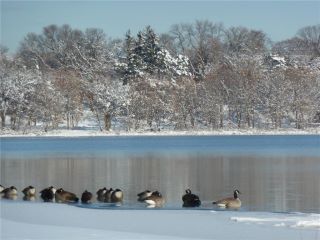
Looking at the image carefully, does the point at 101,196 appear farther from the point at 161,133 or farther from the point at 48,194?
the point at 161,133

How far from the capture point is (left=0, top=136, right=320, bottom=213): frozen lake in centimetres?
1961

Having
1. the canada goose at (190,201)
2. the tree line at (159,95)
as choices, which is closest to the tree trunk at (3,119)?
the tree line at (159,95)

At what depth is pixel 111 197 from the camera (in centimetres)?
1889

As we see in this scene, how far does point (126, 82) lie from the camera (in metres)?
78.0

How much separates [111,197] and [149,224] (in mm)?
5157

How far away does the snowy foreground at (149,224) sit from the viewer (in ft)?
40.0

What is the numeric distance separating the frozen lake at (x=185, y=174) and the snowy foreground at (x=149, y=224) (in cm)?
217

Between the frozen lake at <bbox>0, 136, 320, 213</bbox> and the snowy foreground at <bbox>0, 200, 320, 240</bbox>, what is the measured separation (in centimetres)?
217

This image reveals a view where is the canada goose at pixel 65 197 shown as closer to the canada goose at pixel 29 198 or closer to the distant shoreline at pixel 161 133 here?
the canada goose at pixel 29 198

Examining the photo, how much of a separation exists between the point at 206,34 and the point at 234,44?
500cm

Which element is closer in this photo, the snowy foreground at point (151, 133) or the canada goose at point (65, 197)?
the canada goose at point (65, 197)

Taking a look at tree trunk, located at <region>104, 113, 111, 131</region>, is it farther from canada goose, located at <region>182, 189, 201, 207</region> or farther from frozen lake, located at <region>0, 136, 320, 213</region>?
canada goose, located at <region>182, 189, 201, 207</region>

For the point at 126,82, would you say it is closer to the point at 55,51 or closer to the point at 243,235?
the point at 55,51

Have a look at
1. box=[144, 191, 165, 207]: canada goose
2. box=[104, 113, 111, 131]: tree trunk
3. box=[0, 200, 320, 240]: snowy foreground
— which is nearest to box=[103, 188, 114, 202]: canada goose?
box=[144, 191, 165, 207]: canada goose
